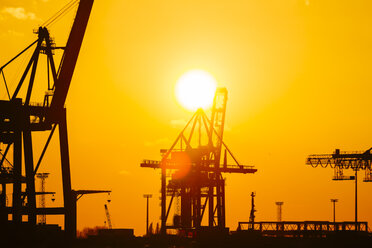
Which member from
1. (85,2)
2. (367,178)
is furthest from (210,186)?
(85,2)

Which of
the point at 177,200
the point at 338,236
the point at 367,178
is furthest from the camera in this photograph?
the point at 177,200

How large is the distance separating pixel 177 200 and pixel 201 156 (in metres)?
16.7

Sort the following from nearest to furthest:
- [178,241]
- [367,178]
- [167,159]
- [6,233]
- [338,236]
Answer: [6,233], [338,236], [178,241], [367,178], [167,159]

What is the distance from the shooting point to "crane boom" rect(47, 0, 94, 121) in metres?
66.2

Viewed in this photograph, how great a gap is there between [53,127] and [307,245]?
25443 mm

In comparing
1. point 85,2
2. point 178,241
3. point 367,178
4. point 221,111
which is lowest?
point 178,241

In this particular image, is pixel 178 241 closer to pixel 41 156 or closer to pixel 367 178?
pixel 41 156

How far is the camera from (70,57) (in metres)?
67.1

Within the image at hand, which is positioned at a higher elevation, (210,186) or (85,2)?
(85,2)

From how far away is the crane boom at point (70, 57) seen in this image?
66.2 meters

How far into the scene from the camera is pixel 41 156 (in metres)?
67.1

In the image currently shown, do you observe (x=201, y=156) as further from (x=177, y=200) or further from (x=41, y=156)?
(x=41, y=156)

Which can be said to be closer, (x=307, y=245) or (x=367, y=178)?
(x=307, y=245)

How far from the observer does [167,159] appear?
9988cm
